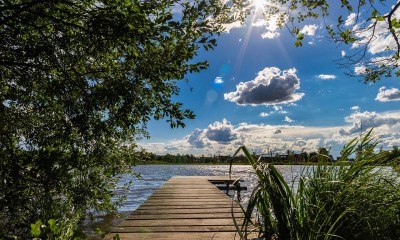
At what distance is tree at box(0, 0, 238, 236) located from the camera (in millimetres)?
3957

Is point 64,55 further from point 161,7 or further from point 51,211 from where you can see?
point 51,211

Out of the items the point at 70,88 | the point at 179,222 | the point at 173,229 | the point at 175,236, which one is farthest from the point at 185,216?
the point at 70,88

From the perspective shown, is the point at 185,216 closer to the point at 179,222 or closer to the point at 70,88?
the point at 179,222

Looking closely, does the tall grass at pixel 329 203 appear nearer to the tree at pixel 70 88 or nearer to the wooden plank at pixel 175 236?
the wooden plank at pixel 175 236

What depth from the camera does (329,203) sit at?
2.26 metres

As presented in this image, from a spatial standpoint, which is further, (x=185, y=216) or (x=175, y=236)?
(x=185, y=216)

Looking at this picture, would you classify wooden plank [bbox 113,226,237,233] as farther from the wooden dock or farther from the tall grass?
the tall grass

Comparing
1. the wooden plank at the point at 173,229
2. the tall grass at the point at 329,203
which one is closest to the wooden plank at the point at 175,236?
the wooden plank at the point at 173,229

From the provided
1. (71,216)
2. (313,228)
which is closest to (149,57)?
(71,216)

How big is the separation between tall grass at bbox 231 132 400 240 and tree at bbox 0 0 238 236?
8.24ft

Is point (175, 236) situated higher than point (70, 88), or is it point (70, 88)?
point (70, 88)

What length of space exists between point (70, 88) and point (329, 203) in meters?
3.62

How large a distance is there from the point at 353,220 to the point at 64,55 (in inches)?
170

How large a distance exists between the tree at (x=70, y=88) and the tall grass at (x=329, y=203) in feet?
8.24
